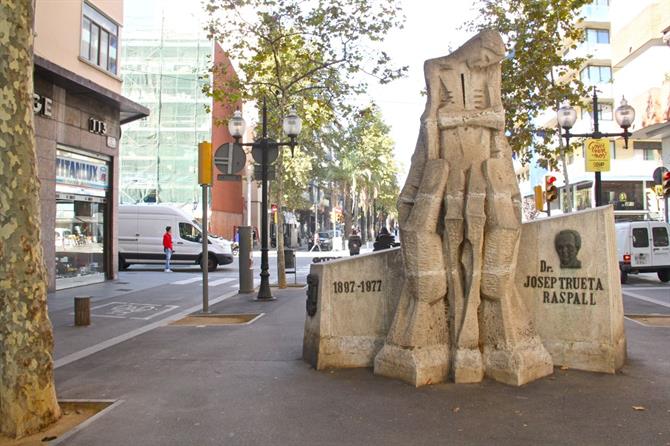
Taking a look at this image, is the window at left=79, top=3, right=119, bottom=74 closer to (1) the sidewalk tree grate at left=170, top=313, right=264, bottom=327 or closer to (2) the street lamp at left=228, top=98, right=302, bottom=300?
(2) the street lamp at left=228, top=98, right=302, bottom=300

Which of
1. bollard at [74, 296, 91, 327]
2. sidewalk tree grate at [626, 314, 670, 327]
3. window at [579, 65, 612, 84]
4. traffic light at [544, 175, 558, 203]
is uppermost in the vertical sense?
window at [579, 65, 612, 84]

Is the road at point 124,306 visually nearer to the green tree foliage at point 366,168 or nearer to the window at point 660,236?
the window at point 660,236

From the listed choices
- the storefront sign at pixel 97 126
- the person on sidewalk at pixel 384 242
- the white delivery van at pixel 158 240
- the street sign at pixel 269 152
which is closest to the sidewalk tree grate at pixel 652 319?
the person on sidewalk at pixel 384 242

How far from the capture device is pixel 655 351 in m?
6.68

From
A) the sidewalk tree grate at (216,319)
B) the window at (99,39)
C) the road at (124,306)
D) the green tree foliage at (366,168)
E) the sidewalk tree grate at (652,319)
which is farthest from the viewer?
the green tree foliage at (366,168)

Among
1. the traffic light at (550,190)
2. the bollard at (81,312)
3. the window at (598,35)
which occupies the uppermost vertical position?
the window at (598,35)

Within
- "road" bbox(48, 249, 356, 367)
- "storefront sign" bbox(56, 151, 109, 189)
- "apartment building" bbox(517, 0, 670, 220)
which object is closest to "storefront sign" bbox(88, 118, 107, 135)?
"storefront sign" bbox(56, 151, 109, 189)

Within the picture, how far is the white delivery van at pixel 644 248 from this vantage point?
56.4 ft

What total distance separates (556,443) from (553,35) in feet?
46.5

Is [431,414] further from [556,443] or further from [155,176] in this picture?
[155,176]

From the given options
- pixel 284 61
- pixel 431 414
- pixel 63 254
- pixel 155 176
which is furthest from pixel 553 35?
pixel 155 176

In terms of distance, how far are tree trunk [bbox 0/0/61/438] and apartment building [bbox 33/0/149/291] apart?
1032 cm

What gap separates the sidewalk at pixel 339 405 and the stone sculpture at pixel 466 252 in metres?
0.24

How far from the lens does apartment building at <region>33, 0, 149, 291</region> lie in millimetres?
14758
